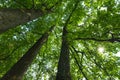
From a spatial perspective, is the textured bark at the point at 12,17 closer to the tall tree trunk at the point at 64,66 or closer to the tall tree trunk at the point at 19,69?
the tall tree trunk at the point at 19,69

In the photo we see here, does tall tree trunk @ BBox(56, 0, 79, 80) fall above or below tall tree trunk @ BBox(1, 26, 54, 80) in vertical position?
below

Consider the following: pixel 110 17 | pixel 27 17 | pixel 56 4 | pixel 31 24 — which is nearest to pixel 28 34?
pixel 31 24

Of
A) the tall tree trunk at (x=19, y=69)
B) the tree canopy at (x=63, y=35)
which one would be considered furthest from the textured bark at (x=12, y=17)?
the tall tree trunk at (x=19, y=69)

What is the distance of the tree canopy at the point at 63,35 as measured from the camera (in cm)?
768

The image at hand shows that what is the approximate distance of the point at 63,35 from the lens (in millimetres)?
10445

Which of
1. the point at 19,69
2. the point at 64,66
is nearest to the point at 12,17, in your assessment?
the point at 19,69

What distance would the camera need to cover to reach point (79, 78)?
36.9ft

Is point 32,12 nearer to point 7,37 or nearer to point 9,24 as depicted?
point 9,24

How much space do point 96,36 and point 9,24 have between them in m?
4.36

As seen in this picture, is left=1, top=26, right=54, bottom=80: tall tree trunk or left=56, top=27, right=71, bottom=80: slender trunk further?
left=56, top=27, right=71, bottom=80: slender trunk

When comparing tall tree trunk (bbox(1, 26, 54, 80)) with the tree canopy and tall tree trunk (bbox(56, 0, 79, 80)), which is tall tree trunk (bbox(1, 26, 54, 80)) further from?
tall tree trunk (bbox(56, 0, 79, 80))

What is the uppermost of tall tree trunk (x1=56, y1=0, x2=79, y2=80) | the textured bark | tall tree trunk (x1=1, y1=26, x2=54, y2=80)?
the textured bark

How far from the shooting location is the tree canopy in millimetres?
7683

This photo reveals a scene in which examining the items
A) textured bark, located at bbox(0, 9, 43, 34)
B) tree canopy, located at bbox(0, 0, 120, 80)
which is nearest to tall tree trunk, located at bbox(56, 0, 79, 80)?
tree canopy, located at bbox(0, 0, 120, 80)
